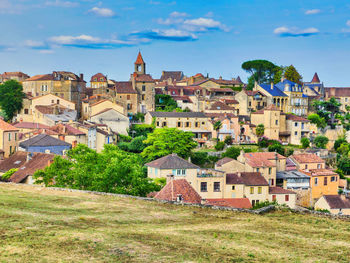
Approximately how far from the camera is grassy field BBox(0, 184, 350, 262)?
1552 centimetres

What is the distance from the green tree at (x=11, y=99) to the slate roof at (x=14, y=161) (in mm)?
24623

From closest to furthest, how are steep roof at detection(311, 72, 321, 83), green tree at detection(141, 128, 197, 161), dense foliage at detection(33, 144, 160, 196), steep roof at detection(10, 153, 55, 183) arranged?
1. dense foliage at detection(33, 144, 160, 196)
2. steep roof at detection(10, 153, 55, 183)
3. green tree at detection(141, 128, 197, 161)
4. steep roof at detection(311, 72, 321, 83)

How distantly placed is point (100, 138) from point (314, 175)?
26.2 m

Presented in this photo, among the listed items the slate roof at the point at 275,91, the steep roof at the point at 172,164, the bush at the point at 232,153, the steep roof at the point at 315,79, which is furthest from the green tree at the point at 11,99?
the steep roof at the point at 315,79

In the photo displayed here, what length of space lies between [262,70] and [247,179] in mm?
62476

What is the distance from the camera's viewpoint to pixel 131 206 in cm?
2441

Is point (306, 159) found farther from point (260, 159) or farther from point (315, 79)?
point (315, 79)

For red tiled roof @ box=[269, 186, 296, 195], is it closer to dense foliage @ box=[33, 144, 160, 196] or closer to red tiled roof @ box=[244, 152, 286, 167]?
red tiled roof @ box=[244, 152, 286, 167]

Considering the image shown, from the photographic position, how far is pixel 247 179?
160 ft

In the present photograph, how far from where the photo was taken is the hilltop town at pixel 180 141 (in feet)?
129

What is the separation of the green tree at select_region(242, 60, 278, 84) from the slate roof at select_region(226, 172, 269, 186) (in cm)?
5802

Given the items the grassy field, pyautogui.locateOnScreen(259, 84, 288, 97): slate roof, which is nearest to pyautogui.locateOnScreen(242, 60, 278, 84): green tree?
pyautogui.locateOnScreen(259, 84, 288, 97): slate roof

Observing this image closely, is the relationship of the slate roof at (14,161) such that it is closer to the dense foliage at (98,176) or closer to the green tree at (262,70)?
the dense foliage at (98,176)

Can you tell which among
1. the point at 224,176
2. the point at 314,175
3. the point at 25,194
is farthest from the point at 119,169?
the point at 314,175
